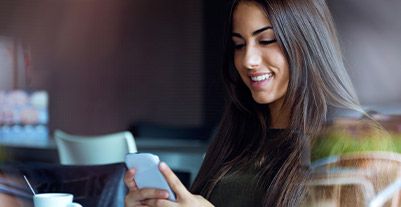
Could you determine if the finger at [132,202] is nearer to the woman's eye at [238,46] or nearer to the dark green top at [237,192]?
the dark green top at [237,192]

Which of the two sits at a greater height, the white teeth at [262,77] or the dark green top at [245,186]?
the white teeth at [262,77]

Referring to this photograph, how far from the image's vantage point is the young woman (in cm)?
75

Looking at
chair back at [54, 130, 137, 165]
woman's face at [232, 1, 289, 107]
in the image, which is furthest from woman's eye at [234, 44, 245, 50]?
chair back at [54, 130, 137, 165]

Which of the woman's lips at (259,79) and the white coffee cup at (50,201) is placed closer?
the white coffee cup at (50,201)

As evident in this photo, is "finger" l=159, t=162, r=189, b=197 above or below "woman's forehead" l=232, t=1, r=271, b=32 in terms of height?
below

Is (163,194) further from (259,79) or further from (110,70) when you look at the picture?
(110,70)

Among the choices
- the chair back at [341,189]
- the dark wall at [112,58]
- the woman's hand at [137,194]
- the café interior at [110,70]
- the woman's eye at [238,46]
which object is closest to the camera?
the chair back at [341,189]

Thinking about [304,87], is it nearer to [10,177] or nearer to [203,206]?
[203,206]

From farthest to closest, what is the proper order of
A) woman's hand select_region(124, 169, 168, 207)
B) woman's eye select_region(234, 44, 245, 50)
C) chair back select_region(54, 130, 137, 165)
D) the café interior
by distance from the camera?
1. the café interior
2. chair back select_region(54, 130, 137, 165)
3. woman's eye select_region(234, 44, 245, 50)
4. woman's hand select_region(124, 169, 168, 207)

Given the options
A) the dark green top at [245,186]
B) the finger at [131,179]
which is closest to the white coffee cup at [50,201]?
the finger at [131,179]

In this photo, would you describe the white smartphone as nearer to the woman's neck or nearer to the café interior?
the woman's neck

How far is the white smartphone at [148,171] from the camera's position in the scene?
714 mm

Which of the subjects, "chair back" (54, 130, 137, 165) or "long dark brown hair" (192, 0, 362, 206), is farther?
"chair back" (54, 130, 137, 165)

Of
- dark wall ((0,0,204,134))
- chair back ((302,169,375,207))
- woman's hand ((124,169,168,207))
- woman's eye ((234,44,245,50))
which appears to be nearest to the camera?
chair back ((302,169,375,207))
